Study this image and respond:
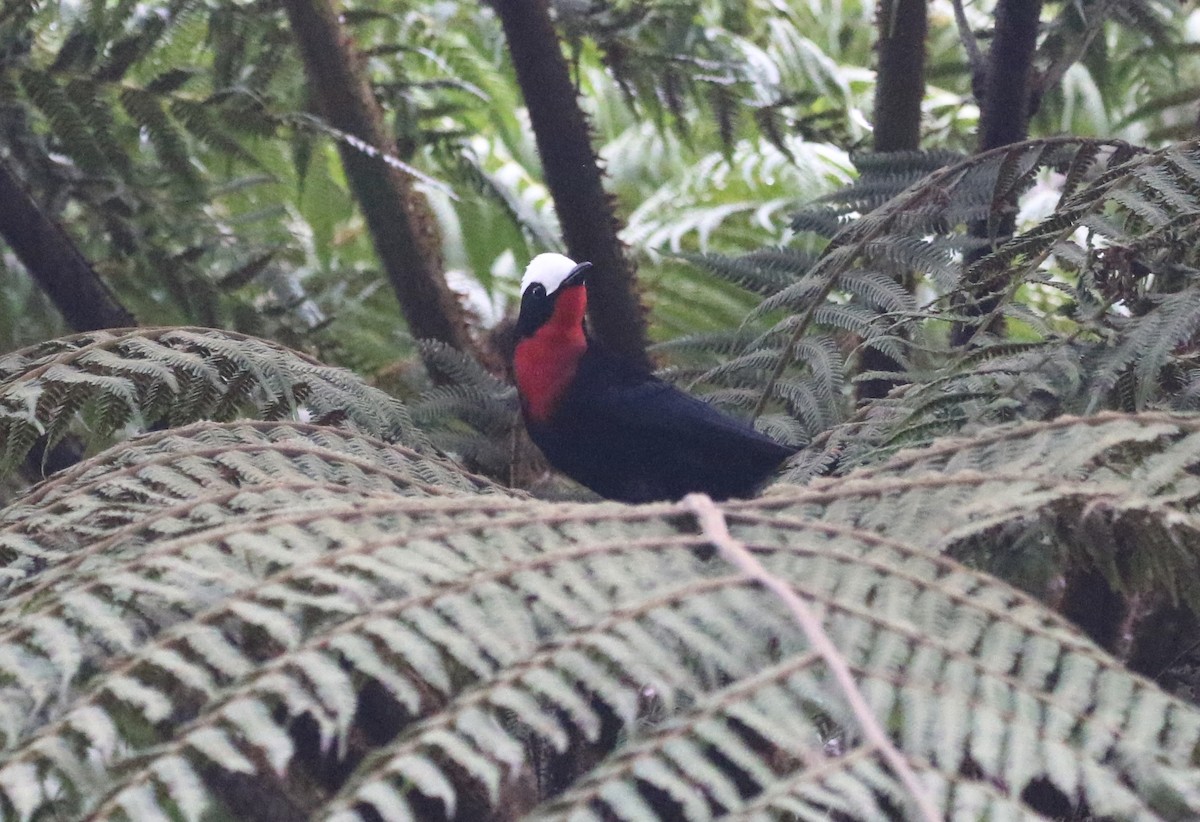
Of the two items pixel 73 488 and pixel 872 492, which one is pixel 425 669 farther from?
pixel 73 488

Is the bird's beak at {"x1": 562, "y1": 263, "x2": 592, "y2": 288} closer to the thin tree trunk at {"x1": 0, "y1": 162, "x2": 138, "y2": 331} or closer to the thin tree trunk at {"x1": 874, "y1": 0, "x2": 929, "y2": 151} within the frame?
the thin tree trunk at {"x1": 874, "y1": 0, "x2": 929, "y2": 151}

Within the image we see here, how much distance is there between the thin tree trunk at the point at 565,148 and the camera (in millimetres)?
1688

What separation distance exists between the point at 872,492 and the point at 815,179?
7.94ft

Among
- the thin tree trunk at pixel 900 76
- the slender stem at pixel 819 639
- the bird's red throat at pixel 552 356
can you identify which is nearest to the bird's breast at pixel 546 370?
the bird's red throat at pixel 552 356

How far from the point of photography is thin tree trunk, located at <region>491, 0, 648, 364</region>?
1688mm

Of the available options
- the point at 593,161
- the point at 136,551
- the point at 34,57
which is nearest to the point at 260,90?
the point at 34,57

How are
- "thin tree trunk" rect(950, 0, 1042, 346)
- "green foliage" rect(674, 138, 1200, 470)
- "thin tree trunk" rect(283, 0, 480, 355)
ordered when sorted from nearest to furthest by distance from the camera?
"green foliage" rect(674, 138, 1200, 470) < "thin tree trunk" rect(950, 0, 1042, 346) < "thin tree trunk" rect(283, 0, 480, 355)

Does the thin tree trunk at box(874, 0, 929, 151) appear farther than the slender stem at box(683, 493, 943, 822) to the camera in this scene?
Yes

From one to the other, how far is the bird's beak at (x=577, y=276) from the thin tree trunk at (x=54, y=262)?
0.62m

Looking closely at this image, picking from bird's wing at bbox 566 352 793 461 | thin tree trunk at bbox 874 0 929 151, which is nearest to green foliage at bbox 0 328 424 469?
bird's wing at bbox 566 352 793 461

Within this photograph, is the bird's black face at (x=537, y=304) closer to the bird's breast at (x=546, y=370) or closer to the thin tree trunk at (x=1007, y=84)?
the bird's breast at (x=546, y=370)

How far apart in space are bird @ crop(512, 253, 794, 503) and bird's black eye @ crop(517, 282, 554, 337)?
0.04 meters

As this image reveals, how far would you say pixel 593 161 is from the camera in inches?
67.9

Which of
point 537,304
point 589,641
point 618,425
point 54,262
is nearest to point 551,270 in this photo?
point 537,304
